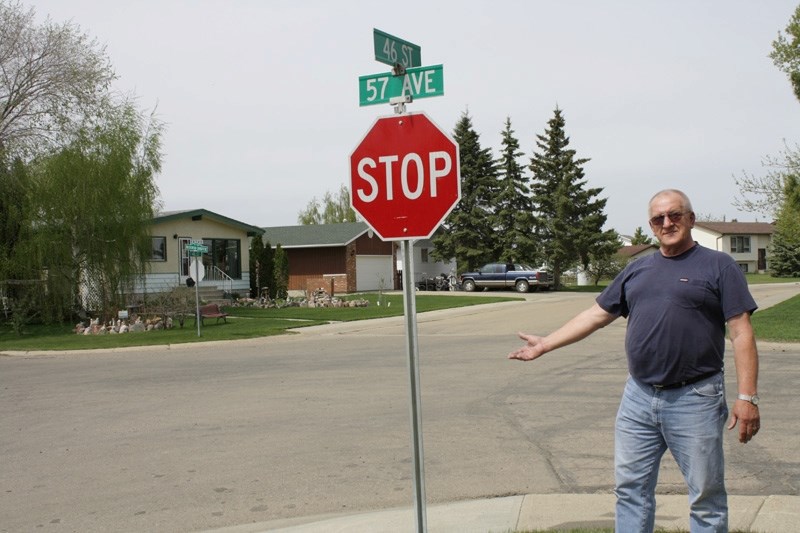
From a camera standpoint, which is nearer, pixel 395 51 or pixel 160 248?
pixel 395 51

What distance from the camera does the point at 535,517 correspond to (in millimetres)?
5402

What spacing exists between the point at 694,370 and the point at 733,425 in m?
0.34

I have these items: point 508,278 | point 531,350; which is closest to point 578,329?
point 531,350

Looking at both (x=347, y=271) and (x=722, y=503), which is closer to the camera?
Result: (x=722, y=503)

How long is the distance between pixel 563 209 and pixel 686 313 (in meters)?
47.9

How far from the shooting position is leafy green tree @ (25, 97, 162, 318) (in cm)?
2714

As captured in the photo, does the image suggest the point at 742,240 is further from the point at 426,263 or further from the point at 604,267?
the point at 426,263

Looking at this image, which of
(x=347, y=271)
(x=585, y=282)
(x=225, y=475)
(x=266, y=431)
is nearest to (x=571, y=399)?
(x=266, y=431)

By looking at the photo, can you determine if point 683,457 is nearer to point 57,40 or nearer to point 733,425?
point 733,425

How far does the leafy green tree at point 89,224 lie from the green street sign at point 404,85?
78.8ft

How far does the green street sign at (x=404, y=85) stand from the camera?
15.9 feet

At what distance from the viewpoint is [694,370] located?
3904 millimetres

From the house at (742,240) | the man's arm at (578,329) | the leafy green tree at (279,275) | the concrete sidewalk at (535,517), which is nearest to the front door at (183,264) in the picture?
the leafy green tree at (279,275)

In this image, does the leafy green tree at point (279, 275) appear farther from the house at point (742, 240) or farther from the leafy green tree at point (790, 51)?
the house at point (742, 240)
